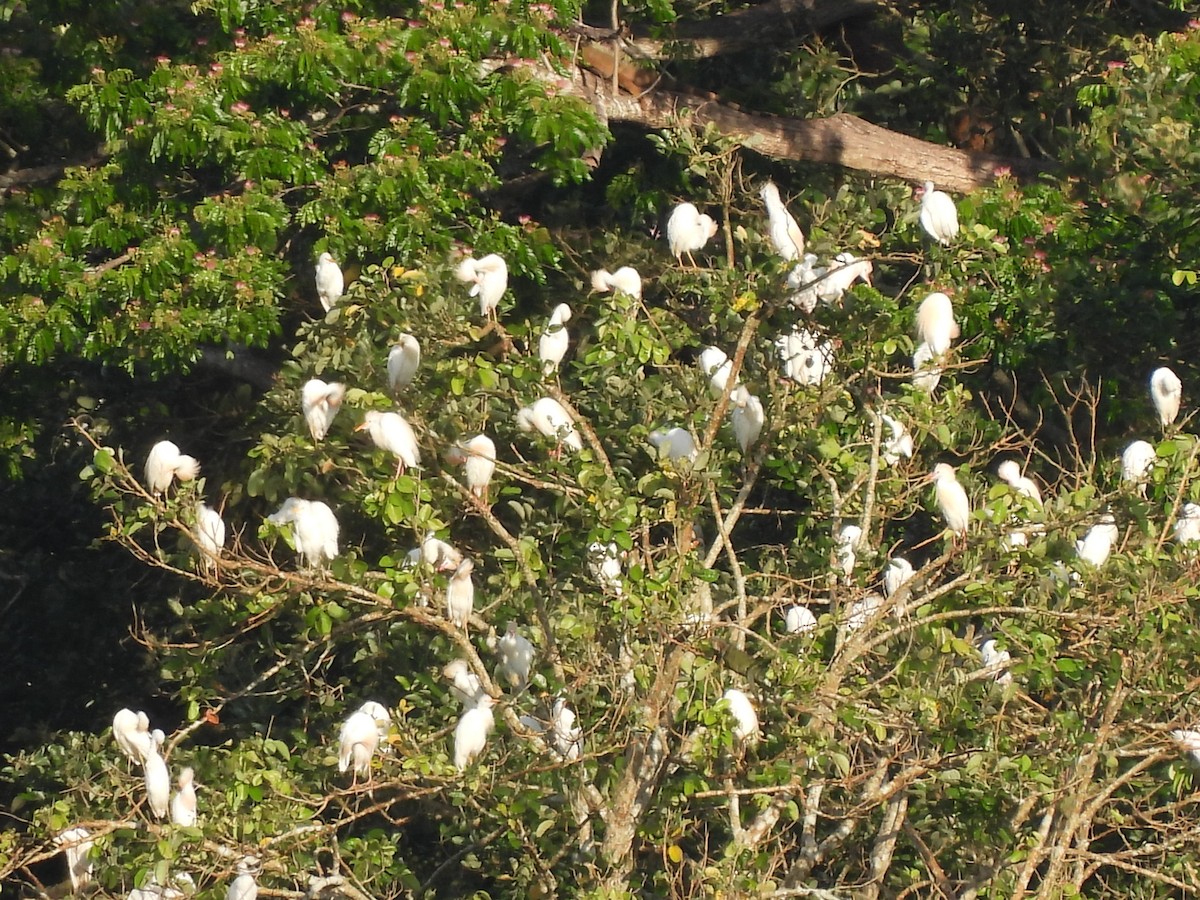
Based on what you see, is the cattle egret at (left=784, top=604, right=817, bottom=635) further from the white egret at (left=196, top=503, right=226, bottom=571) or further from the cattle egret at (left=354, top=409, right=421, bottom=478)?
the white egret at (left=196, top=503, right=226, bottom=571)

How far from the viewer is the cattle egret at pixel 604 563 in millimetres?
3525

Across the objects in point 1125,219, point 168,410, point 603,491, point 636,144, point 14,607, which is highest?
point 603,491

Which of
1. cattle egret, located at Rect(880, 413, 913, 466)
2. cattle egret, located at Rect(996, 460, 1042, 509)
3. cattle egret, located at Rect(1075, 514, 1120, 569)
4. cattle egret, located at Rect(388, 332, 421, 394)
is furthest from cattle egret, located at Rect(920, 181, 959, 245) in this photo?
cattle egret, located at Rect(388, 332, 421, 394)

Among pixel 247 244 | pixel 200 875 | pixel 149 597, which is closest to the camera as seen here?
pixel 200 875

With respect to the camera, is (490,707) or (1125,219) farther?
(1125,219)

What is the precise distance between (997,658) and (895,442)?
53 centimetres

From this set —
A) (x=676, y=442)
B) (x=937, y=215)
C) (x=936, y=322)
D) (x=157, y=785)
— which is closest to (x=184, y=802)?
(x=157, y=785)

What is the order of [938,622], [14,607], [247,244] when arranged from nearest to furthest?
1. [938,622]
2. [247,244]
3. [14,607]

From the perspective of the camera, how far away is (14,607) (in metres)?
7.33

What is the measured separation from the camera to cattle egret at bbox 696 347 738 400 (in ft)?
12.2

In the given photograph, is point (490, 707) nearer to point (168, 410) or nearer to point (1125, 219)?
point (1125, 219)

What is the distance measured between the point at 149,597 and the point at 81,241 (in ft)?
7.05

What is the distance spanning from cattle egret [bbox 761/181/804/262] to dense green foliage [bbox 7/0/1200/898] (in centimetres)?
14

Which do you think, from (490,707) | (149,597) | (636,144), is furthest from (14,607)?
(490,707)
